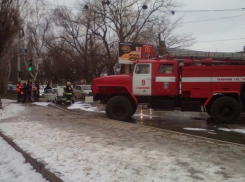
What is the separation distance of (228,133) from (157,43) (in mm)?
24144

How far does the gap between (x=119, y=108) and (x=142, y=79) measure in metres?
1.65

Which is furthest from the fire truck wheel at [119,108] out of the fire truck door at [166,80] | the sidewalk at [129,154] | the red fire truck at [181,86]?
the sidewalk at [129,154]

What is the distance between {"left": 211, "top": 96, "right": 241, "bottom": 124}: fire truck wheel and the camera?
9.93 meters

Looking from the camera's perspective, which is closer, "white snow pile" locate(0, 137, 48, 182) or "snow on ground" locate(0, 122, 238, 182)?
"snow on ground" locate(0, 122, 238, 182)

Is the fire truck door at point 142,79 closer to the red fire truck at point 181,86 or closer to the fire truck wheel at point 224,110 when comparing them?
the red fire truck at point 181,86

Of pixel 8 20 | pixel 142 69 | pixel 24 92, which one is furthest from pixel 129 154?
pixel 24 92

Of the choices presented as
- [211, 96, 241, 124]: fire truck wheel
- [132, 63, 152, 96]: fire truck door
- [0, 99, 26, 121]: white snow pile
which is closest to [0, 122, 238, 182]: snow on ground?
[132, 63, 152, 96]: fire truck door

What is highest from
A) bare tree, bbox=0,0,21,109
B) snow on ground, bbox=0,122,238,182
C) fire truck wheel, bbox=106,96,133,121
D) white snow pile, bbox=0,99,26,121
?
bare tree, bbox=0,0,21,109

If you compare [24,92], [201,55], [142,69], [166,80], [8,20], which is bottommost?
[24,92]

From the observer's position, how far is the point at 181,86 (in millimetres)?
10211

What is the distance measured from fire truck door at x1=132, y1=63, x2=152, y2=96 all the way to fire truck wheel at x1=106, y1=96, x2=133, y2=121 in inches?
25.1

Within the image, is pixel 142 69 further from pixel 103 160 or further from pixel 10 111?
pixel 10 111

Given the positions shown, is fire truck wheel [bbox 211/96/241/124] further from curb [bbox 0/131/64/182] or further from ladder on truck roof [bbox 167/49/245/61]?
curb [bbox 0/131/64/182]

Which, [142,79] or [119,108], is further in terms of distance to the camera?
[119,108]
